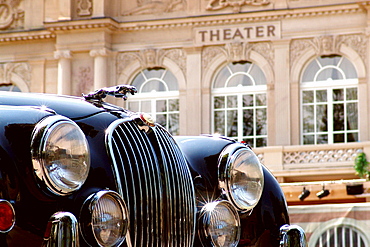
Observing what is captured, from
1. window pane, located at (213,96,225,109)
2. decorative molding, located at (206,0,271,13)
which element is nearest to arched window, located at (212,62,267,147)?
window pane, located at (213,96,225,109)

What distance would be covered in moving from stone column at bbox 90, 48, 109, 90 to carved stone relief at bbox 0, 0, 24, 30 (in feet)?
11.6

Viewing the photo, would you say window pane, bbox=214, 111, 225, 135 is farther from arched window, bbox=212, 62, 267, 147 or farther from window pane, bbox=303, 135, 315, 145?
window pane, bbox=303, 135, 315, 145

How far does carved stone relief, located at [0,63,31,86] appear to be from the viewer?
102 ft

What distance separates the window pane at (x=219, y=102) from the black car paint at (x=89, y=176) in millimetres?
25030

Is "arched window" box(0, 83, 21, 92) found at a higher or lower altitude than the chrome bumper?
higher

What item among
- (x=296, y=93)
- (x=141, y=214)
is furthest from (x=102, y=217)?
(x=296, y=93)

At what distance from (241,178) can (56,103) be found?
81 cm

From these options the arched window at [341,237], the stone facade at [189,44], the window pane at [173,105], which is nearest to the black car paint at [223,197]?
the arched window at [341,237]

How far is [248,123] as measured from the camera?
28.0 m

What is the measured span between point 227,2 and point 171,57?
8.99 feet

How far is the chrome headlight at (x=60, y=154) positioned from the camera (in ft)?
8.51

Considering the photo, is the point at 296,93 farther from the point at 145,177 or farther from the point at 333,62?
the point at 145,177

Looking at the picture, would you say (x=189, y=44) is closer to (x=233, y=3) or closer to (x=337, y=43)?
(x=233, y=3)

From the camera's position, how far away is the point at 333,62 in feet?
90.8
